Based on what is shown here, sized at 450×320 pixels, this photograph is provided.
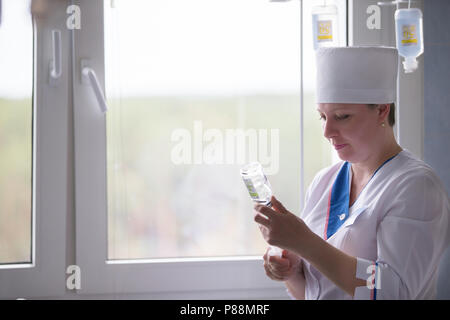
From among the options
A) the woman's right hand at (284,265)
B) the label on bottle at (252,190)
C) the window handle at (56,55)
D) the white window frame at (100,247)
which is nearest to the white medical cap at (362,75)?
the label on bottle at (252,190)

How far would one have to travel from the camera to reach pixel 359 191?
34.9 inches

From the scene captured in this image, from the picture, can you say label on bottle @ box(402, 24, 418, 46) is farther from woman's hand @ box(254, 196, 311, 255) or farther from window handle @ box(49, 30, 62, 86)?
window handle @ box(49, 30, 62, 86)

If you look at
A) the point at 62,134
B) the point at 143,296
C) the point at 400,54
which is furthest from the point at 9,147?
the point at 400,54

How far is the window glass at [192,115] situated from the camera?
0.98m

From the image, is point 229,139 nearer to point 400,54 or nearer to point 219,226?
point 219,226

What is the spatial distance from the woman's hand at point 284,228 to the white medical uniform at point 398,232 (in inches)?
3.8

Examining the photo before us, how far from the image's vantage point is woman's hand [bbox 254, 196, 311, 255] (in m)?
0.78

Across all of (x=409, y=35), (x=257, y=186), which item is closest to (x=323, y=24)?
(x=409, y=35)

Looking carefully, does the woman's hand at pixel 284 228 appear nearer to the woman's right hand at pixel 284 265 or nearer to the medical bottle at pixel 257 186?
the medical bottle at pixel 257 186

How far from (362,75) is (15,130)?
0.74m

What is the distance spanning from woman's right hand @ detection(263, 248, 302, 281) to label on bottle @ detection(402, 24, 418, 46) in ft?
1.72

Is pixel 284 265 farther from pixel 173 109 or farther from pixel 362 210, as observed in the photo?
pixel 173 109

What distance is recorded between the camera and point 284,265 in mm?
913

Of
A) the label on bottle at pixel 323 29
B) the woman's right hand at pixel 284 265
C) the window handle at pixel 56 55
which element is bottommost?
the woman's right hand at pixel 284 265
